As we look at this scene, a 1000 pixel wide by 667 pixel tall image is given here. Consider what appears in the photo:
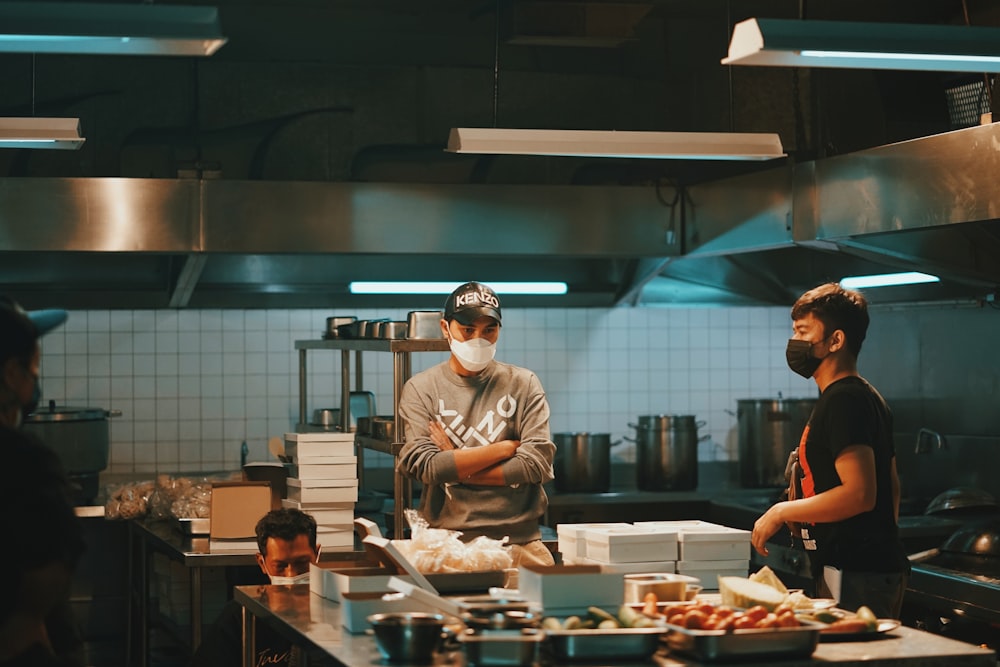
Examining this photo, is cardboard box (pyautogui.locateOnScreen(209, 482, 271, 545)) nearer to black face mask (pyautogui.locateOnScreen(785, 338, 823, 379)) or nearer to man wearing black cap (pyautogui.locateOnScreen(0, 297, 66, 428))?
black face mask (pyautogui.locateOnScreen(785, 338, 823, 379))

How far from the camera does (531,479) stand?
3932mm

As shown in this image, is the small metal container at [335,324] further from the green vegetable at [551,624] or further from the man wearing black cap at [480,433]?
the green vegetable at [551,624]

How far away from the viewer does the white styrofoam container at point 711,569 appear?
10.9 ft

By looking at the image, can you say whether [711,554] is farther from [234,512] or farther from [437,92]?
[437,92]

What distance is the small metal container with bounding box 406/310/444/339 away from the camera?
5.00 m

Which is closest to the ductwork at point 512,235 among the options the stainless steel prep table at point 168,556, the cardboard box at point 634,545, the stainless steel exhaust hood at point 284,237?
the stainless steel exhaust hood at point 284,237

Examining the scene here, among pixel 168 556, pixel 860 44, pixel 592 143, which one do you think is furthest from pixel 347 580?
pixel 168 556

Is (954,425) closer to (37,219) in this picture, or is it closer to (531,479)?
(531,479)

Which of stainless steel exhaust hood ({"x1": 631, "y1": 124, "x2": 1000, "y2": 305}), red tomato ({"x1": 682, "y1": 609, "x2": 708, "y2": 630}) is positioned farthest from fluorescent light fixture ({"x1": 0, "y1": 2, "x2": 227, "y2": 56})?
stainless steel exhaust hood ({"x1": 631, "y1": 124, "x2": 1000, "y2": 305})

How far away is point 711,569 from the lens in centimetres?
332

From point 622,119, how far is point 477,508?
3579 millimetres

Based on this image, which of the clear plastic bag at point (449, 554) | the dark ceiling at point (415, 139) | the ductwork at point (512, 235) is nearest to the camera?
the clear plastic bag at point (449, 554)

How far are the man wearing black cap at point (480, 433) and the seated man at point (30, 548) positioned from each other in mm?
1631

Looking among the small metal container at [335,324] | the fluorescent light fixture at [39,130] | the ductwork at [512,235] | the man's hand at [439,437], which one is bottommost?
the man's hand at [439,437]
